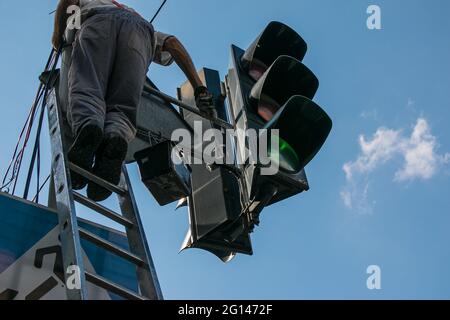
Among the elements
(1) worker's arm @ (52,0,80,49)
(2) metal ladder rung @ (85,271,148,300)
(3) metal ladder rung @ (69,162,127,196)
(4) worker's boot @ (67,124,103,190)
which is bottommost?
(2) metal ladder rung @ (85,271,148,300)

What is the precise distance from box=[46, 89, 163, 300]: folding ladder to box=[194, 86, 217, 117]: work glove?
79cm

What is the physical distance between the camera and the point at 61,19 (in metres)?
4.24

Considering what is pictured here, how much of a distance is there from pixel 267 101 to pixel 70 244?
6.22ft

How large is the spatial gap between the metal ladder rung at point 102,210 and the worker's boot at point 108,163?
0.13 m

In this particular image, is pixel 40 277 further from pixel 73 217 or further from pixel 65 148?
pixel 65 148

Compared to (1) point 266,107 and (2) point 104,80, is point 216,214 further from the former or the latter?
(2) point 104,80

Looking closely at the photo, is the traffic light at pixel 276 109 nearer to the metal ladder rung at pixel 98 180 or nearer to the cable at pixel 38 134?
the metal ladder rung at pixel 98 180

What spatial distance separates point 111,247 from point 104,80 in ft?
2.92

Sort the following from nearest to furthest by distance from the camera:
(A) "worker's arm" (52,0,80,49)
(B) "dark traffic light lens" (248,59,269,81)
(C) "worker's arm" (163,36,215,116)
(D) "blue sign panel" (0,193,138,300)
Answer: (D) "blue sign panel" (0,193,138,300) → (A) "worker's arm" (52,0,80,49) → (C) "worker's arm" (163,36,215,116) → (B) "dark traffic light lens" (248,59,269,81)

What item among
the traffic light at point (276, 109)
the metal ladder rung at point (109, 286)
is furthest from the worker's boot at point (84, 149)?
the traffic light at point (276, 109)

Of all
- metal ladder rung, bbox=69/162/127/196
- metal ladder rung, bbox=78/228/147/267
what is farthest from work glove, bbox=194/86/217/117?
metal ladder rung, bbox=78/228/147/267

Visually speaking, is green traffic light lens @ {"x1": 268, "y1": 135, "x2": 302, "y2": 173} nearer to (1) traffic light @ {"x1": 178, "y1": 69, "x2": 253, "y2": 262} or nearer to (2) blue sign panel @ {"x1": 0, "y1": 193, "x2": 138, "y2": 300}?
(1) traffic light @ {"x1": 178, "y1": 69, "x2": 253, "y2": 262}

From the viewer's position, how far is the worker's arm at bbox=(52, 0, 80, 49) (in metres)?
4.20
